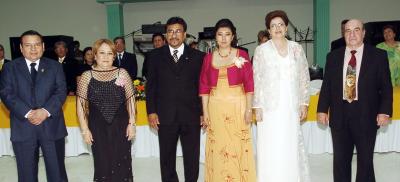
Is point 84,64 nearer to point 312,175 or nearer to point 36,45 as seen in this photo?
point 36,45

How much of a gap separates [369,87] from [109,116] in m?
1.86

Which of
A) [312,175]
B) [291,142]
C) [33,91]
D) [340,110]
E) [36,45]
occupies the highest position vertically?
[36,45]

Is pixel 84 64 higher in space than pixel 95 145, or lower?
higher

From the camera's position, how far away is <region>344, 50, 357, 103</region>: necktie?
2.84 m

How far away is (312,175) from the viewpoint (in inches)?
152

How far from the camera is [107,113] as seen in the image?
9.25 feet

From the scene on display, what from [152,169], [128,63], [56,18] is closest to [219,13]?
[56,18]

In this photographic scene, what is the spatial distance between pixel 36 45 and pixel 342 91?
7.36ft

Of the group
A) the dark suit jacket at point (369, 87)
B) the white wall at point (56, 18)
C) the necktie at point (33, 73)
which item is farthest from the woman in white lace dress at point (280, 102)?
the white wall at point (56, 18)

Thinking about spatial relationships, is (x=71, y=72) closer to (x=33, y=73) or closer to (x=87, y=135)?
(x=33, y=73)

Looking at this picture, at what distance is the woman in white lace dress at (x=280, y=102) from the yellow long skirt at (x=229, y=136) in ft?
0.35


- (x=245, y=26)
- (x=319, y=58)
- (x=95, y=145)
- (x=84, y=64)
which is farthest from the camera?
(x=245, y=26)

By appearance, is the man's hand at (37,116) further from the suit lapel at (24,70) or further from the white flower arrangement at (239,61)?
the white flower arrangement at (239,61)

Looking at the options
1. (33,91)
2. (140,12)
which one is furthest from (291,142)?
(140,12)
